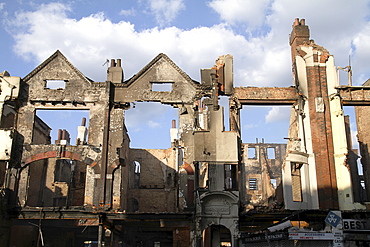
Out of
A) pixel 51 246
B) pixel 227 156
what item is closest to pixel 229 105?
pixel 227 156

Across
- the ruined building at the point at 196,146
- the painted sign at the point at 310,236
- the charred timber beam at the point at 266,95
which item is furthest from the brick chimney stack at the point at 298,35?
the painted sign at the point at 310,236

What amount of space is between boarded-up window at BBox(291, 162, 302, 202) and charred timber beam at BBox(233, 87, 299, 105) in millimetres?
3934

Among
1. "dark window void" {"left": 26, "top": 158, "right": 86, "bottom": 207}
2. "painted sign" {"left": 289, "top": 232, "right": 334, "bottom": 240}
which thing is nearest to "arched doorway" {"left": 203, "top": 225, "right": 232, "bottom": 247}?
"dark window void" {"left": 26, "top": 158, "right": 86, "bottom": 207}

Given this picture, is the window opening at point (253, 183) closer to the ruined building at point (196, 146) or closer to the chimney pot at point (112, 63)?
the ruined building at point (196, 146)

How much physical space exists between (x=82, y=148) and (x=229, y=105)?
8892 mm

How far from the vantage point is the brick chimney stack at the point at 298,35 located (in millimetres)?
25062

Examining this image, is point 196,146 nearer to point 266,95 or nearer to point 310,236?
point 266,95

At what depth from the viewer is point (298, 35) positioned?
25219 mm

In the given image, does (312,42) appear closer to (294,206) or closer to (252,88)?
(252,88)

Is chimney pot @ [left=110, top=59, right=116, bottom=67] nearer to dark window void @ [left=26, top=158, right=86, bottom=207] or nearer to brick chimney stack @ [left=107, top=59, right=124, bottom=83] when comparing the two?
brick chimney stack @ [left=107, top=59, right=124, bottom=83]

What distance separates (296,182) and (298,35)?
30.5 feet

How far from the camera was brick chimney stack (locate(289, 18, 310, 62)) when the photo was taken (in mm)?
25062

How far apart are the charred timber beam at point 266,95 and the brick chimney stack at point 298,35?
2.68m

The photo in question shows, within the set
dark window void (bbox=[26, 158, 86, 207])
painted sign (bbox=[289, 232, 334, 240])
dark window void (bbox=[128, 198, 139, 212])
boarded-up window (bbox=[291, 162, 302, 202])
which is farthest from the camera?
dark window void (bbox=[128, 198, 139, 212])
